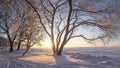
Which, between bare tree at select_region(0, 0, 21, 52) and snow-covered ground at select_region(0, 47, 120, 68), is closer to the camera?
bare tree at select_region(0, 0, 21, 52)

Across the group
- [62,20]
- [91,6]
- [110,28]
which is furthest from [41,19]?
[110,28]

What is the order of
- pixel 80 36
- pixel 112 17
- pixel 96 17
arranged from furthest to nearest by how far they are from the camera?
1. pixel 80 36
2. pixel 96 17
3. pixel 112 17

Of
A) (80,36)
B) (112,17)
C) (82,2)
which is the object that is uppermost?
(82,2)

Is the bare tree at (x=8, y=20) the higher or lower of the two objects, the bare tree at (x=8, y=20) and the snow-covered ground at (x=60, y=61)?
the higher

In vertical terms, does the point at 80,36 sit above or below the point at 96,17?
below

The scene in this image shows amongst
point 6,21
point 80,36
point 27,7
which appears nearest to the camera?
point 27,7

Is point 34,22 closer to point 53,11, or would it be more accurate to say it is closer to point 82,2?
point 53,11

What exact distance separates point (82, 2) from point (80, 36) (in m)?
4.33

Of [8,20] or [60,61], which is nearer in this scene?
[60,61]

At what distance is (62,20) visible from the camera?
86.2 ft

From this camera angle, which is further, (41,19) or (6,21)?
(6,21)

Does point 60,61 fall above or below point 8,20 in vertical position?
below

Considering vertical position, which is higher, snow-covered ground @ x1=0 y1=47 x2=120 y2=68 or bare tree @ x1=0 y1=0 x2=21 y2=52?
bare tree @ x1=0 y1=0 x2=21 y2=52

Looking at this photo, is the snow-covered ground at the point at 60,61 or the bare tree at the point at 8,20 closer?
the bare tree at the point at 8,20
